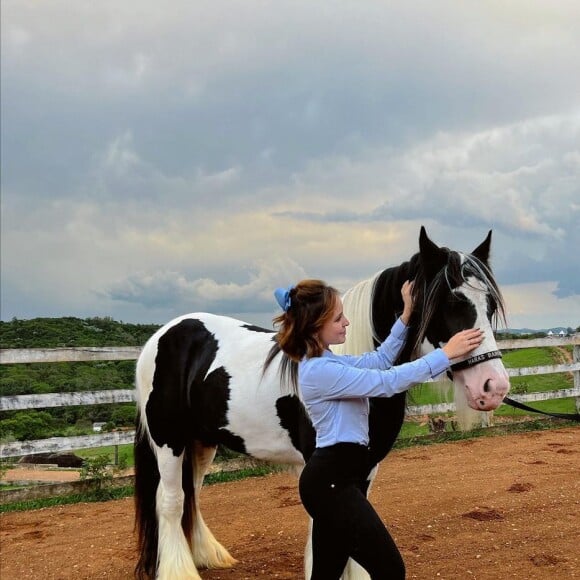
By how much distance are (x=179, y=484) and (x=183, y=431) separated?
0.37 meters

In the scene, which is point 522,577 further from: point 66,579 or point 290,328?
point 66,579

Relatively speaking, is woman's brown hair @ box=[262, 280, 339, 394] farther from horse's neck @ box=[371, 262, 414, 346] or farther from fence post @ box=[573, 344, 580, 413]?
fence post @ box=[573, 344, 580, 413]

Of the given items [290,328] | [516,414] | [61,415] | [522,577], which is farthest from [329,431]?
[516,414]

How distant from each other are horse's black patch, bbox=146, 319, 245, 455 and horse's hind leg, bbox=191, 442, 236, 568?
258 millimetres

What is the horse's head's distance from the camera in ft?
8.00

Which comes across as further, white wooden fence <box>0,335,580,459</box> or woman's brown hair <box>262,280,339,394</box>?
white wooden fence <box>0,335,580,459</box>

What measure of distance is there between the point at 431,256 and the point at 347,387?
Result: 0.86m

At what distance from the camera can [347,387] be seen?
2238mm

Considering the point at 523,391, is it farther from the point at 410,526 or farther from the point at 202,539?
the point at 202,539

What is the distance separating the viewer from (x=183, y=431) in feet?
13.2

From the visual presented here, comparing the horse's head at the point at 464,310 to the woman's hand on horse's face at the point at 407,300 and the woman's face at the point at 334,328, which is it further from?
the woman's face at the point at 334,328

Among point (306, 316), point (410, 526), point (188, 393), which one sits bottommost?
point (410, 526)

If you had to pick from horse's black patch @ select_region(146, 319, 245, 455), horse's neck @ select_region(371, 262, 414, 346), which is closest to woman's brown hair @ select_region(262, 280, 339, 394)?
horse's neck @ select_region(371, 262, 414, 346)

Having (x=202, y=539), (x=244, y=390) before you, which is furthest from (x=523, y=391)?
(x=244, y=390)
